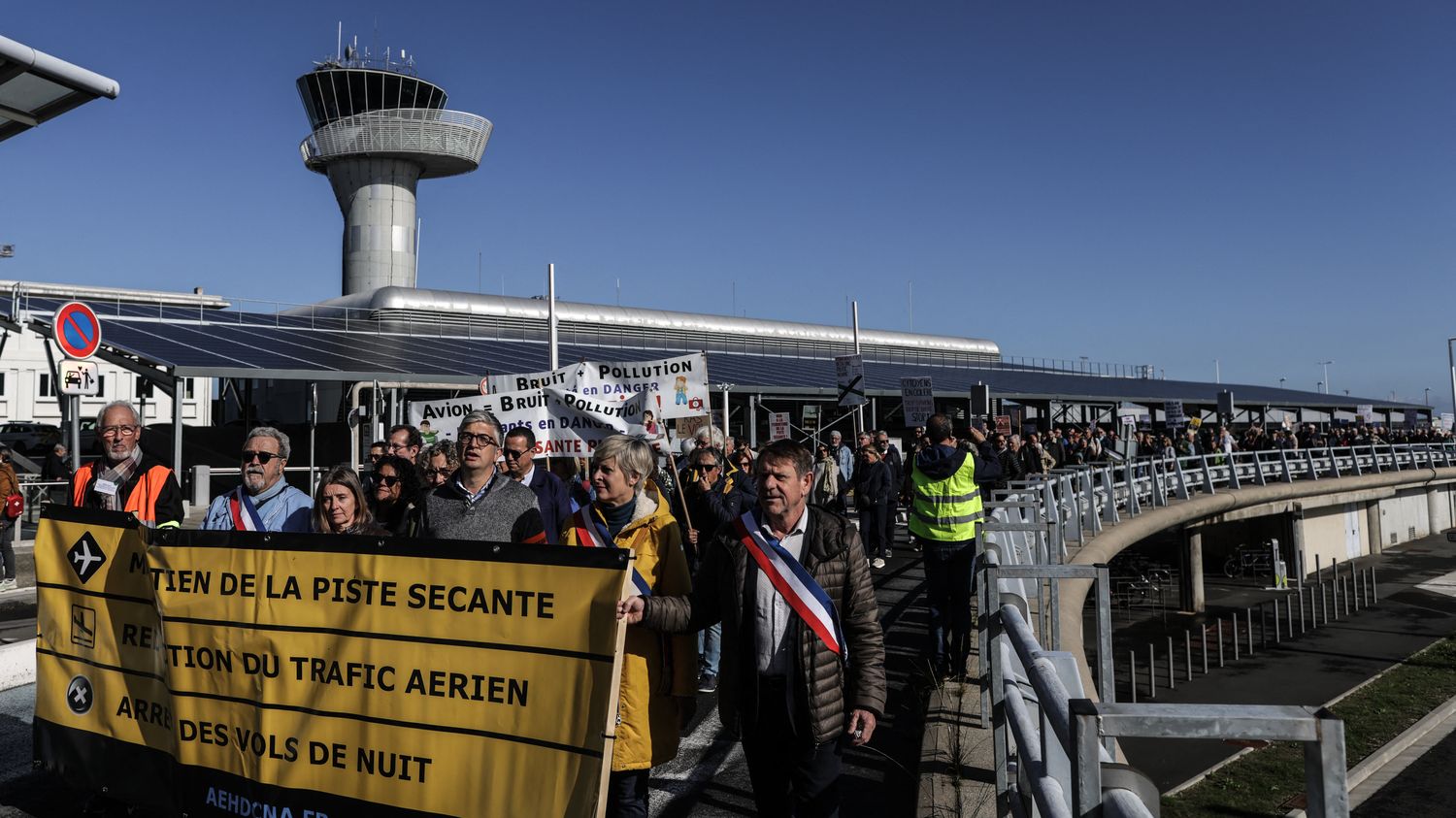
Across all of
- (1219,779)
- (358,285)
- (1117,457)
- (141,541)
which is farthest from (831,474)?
(358,285)

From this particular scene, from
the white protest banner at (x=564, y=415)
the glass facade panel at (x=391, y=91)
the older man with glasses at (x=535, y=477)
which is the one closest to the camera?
the older man with glasses at (x=535, y=477)

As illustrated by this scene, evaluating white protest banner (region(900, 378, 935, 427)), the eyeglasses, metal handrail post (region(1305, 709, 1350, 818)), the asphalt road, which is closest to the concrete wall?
the asphalt road

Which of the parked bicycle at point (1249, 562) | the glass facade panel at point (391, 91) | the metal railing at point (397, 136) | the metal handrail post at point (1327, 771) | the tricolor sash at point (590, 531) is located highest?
the glass facade panel at point (391, 91)

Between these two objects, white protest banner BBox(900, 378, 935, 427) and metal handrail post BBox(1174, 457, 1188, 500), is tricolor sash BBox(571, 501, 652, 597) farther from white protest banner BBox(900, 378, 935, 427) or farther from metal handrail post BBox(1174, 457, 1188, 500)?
metal handrail post BBox(1174, 457, 1188, 500)

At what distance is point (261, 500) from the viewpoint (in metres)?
4.96

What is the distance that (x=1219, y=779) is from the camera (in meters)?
16.9

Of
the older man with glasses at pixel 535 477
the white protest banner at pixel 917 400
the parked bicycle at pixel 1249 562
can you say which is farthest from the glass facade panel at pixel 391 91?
the older man with glasses at pixel 535 477

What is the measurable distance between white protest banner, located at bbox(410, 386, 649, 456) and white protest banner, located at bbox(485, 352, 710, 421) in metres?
0.12

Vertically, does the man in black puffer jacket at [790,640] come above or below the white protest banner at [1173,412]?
below

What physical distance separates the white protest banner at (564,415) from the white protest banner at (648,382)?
0.38 ft

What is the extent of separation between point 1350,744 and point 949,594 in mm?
16880

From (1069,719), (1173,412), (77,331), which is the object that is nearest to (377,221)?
(1173,412)

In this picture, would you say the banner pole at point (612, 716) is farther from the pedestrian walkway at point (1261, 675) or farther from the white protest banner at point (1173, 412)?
the white protest banner at point (1173, 412)

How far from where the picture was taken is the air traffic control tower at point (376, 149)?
1898 inches
